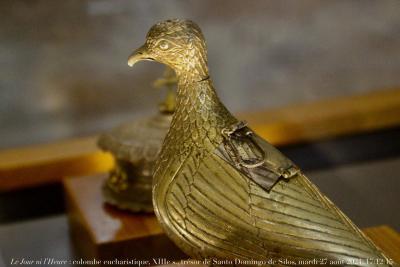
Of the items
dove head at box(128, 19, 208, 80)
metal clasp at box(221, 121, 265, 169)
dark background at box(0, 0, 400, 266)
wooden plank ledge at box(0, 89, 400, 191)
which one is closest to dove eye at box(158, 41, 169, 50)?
dove head at box(128, 19, 208, 80)

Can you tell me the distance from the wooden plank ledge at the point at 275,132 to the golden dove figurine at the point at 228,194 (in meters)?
0.88

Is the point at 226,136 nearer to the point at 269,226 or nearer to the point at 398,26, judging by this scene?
the point at 269,226

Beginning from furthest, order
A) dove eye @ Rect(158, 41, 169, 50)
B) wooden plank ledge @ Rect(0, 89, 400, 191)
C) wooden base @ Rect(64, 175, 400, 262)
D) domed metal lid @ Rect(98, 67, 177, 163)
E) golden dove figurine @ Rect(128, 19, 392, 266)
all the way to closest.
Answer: wooden plank ledge @ Rect(0, 89, 400, 191) → domed metal lid @ Rect(98, 67, 177, 163) → wooden base @ Rect(64, 175, 400, 262) → dove eye @ Rect(158, 41, 169, 50) → golden dove figurine @ Rect(128, 19, 392, 266)

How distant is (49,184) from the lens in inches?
77.2

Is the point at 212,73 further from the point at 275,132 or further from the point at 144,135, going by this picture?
the point at 144,135

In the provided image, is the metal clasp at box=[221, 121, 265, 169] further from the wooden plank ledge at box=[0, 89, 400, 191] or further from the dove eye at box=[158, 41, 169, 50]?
the wooden plank ledge at box=[0, 89, 400, 191]

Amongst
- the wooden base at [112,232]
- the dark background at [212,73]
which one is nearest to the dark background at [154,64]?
the dark background at [212,73]

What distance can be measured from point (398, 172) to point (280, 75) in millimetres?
468

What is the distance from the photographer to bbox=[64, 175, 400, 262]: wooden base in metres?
1.38

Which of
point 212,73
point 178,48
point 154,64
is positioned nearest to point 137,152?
point 178,48

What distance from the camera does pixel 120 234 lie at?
1.46 metres

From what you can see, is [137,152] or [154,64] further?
[154,64]

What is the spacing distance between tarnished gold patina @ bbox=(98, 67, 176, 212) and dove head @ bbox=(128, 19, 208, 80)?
409mm

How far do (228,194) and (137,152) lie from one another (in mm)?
530
